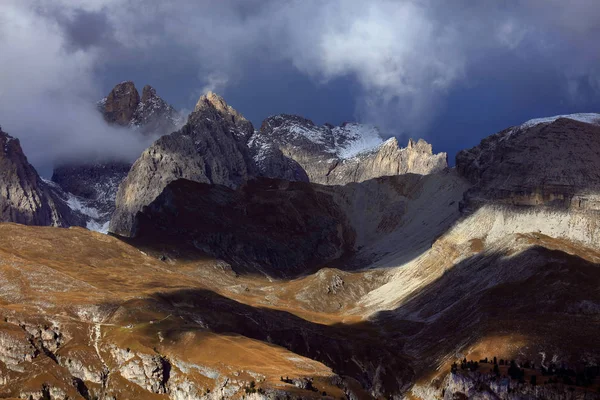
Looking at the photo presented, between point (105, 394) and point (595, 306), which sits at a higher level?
point (595, 306)

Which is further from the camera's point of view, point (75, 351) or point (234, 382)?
point (75, 351)

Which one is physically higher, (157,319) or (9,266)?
(9,266)

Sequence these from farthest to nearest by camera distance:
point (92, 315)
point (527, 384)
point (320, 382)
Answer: point (92, 315)
point (320, 382)
point (527, 384)

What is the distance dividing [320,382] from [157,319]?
4635cm

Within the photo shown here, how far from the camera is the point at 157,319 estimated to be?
18000 cm

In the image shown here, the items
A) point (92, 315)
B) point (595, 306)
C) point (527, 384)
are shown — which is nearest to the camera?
point (527, 384)

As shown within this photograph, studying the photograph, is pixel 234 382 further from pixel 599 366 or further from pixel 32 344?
pixel 599 366

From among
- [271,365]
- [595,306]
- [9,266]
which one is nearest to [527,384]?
[271,365]

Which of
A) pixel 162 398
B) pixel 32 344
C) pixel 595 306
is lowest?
pixel 162 398

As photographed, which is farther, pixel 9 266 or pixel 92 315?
pixel 9 266

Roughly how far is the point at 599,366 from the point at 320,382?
5401 centimetres

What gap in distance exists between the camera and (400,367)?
195 m

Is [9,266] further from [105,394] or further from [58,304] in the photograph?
[105,394]

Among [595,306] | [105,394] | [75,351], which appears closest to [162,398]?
[105,394]
